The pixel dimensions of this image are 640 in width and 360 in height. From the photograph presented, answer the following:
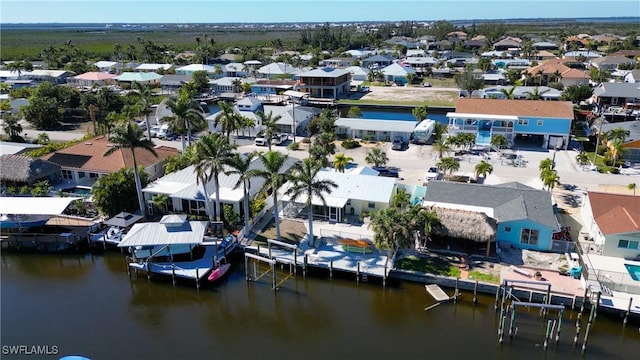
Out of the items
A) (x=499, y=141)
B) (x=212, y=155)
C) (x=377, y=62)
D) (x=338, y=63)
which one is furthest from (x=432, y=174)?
(x=377, y=62)

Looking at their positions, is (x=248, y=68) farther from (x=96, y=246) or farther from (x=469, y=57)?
(x=96, y=246)

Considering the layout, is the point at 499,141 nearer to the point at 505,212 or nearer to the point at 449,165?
the point at 449,165

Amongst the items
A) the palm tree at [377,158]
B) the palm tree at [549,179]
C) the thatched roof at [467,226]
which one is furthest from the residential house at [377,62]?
the thatched roof at [467,226]

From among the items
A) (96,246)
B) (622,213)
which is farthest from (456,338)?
(96,246)

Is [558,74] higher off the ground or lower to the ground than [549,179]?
higher

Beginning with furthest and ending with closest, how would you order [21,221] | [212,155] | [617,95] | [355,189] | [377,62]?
1. [377,62]
2. [617,95]
3. [355,189]
4. [21,221]
5. [212,155]

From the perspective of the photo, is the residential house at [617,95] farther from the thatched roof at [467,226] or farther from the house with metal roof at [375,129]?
the thatched roof at [467,226]
